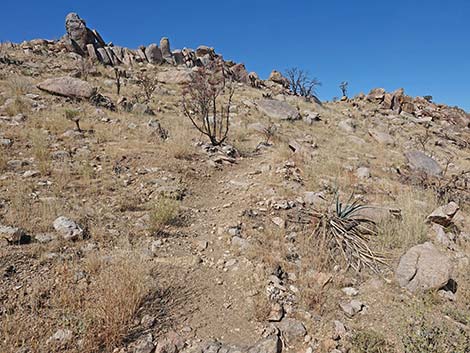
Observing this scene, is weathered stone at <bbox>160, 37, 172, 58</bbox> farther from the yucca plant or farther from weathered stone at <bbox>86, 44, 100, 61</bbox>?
the yucca plant

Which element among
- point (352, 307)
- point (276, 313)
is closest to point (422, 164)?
point (352, 307)

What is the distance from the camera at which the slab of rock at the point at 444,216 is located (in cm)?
480

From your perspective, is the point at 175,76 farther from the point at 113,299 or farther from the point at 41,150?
the point at 113,299

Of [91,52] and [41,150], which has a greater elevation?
[91,52]

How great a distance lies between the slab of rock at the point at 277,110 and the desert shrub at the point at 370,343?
12683mm

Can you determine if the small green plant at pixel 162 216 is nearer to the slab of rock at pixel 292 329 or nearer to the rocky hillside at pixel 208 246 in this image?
the rocky hillside at pixel 208 246

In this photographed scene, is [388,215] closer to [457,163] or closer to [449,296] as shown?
[449,296]

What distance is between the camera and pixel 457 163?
1312cm

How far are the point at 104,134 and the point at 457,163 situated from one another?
1413 cm

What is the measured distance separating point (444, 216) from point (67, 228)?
5.54m

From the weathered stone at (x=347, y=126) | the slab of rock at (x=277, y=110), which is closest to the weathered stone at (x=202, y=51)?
the slab of rock at (x=277, y=110)

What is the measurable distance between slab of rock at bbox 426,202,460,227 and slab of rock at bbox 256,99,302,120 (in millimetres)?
10315

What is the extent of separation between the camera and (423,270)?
3.46m

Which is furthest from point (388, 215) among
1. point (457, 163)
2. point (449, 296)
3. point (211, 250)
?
point (457, 163)
